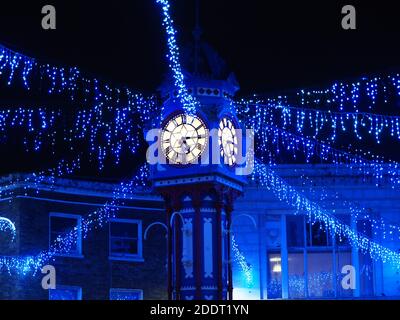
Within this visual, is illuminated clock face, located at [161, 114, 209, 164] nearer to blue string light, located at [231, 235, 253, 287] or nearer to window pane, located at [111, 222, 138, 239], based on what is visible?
blue string light, located at [231, 235, 253, 287]

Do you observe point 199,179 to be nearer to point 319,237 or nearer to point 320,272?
point 319,237

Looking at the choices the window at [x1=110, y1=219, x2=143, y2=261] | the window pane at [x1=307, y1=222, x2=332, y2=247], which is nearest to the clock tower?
the window pane at [x1=307, y1=222, x2=332, y2=247]

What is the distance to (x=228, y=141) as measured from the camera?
2438 centimetres

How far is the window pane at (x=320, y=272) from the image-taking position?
31266 mm

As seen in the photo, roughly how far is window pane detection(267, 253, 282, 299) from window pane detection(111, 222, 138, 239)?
A: 5230 millimetres

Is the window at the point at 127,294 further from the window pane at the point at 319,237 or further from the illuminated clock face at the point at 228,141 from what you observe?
the illuminated clock face at the point at 228,141

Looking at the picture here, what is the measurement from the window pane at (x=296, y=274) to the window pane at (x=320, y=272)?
0.82 feet

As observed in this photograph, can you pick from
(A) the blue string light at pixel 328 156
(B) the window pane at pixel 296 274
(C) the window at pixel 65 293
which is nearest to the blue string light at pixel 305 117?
(A) the blue string light at pixel 328 156

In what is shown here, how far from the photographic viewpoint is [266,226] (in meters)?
31.6

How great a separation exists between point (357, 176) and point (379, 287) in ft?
12.8

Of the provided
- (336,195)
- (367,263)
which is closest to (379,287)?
(367,263)

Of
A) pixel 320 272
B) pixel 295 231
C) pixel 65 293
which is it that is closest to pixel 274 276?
pixel 320 272

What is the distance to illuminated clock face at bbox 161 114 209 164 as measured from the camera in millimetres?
23656
